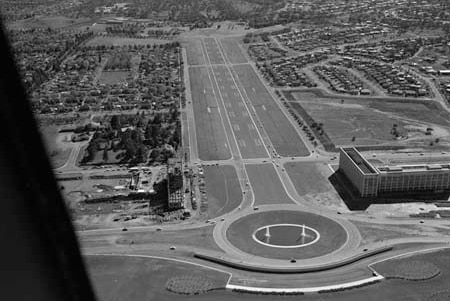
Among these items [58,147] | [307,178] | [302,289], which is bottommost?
[58,147]

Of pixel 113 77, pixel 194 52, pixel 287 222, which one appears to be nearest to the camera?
pixel 287 222

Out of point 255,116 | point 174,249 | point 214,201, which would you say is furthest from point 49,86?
point 174,249

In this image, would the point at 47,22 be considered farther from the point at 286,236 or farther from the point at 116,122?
the point at 286,236

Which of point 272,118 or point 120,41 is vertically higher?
point 272,118

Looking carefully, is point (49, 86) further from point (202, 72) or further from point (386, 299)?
point (386, 299)

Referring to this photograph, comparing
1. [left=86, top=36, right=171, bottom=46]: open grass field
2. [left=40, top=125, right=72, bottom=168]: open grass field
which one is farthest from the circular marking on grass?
[left=86, top=36, right=171, bottom=46]: open grass field

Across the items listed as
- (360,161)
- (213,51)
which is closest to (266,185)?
(360,161)

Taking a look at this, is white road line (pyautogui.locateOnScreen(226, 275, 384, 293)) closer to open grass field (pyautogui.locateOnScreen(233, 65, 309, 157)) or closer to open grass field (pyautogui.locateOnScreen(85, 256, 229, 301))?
open grass field (pyautogui.locateOnScreen(85, 256, 229, 301))
